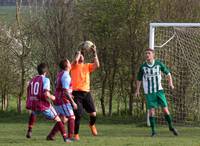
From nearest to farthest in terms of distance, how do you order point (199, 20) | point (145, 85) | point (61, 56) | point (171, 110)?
1. point (145, 85)
2. point (171, 110)
3. point (199, 20)
4. point (61, 56)

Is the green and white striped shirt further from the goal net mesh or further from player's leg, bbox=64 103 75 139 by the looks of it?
the goal net mesh

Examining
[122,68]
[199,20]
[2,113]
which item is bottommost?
[2,113]

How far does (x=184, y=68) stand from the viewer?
20734mm

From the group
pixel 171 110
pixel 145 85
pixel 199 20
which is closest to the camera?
pixel 145 85

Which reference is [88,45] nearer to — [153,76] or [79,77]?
[79,77]

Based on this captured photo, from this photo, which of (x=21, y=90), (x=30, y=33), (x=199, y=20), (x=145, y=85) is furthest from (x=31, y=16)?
(x=145, y=85)

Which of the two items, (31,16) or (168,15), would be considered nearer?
(168,15)

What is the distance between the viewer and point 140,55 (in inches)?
934

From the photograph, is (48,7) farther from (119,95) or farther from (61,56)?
(119,95)

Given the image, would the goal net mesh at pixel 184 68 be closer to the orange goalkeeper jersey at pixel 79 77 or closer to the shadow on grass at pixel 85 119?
the shadow on grass at pixel 85 119

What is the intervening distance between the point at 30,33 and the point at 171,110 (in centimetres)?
752

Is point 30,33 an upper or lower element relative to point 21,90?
upper

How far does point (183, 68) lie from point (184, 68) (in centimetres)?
4

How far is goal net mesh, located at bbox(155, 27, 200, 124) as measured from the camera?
812 inches
